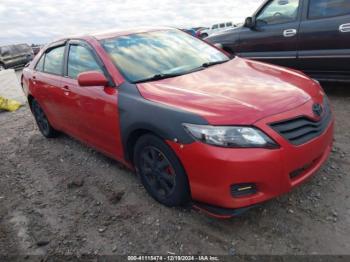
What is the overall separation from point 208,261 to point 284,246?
1.89 feet

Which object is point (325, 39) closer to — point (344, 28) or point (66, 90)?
point (344, 28)

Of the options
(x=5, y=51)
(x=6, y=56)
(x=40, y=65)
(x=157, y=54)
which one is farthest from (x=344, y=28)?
(x=5, y=51)

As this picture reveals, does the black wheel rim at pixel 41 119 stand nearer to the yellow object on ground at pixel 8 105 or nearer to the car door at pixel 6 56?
the yellow object on ground at pixel 8 105

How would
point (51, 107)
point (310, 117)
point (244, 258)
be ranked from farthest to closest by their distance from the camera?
point (51, 107), point (310, 117), point (244, 258)


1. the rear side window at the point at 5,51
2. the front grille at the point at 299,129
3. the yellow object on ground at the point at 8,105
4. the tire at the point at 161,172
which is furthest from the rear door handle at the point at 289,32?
the rear side window at the point at 5,51

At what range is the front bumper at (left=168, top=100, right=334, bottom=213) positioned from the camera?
8.66 ft

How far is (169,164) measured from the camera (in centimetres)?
308

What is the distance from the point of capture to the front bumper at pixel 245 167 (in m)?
2.64

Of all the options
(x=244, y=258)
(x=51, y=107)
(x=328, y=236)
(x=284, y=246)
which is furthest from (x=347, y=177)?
(x=51, y=107)

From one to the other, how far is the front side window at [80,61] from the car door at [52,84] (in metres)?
0.26

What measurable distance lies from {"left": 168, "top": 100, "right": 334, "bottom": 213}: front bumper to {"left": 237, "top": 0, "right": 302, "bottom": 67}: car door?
11.1 ft

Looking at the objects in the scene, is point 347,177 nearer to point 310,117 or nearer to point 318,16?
point 310,117

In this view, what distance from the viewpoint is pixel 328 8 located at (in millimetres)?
5461

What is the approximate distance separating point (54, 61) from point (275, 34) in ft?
11.6
